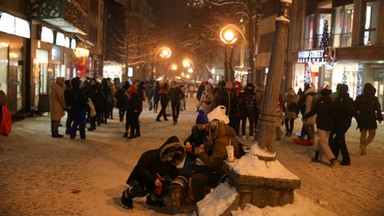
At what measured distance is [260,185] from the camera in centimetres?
545

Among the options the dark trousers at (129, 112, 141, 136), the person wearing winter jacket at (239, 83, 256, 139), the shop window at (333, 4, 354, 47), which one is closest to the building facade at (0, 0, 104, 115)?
the dark trousers at (129, 112, 141, 136)

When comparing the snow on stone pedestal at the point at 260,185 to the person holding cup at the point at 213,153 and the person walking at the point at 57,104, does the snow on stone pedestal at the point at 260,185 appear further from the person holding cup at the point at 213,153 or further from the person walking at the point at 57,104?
the person walking at the point at 57,104

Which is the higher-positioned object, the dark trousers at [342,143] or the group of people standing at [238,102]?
the group of people standing at [238,102]

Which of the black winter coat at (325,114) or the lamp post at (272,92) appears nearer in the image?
the lamp post at (272,92)

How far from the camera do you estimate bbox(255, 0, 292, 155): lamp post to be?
626 centimetres

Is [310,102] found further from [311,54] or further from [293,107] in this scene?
[311,54]

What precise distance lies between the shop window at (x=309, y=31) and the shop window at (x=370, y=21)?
7.38 metres

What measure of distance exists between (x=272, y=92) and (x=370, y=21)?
22945 millimetres

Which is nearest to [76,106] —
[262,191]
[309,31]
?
[262,191]

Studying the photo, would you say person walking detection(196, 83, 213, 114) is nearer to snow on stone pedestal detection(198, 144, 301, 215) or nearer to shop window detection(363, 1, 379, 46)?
snow on stone pedestal detection(198, 144, 301, 215)

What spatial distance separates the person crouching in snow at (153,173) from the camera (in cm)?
668

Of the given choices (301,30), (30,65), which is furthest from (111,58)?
(30,65)

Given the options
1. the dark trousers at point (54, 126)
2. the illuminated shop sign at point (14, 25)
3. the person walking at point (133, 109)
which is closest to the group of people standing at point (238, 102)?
the person walking at point (133, 109)

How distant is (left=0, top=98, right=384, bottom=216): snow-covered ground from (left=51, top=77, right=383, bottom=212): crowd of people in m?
0.44
